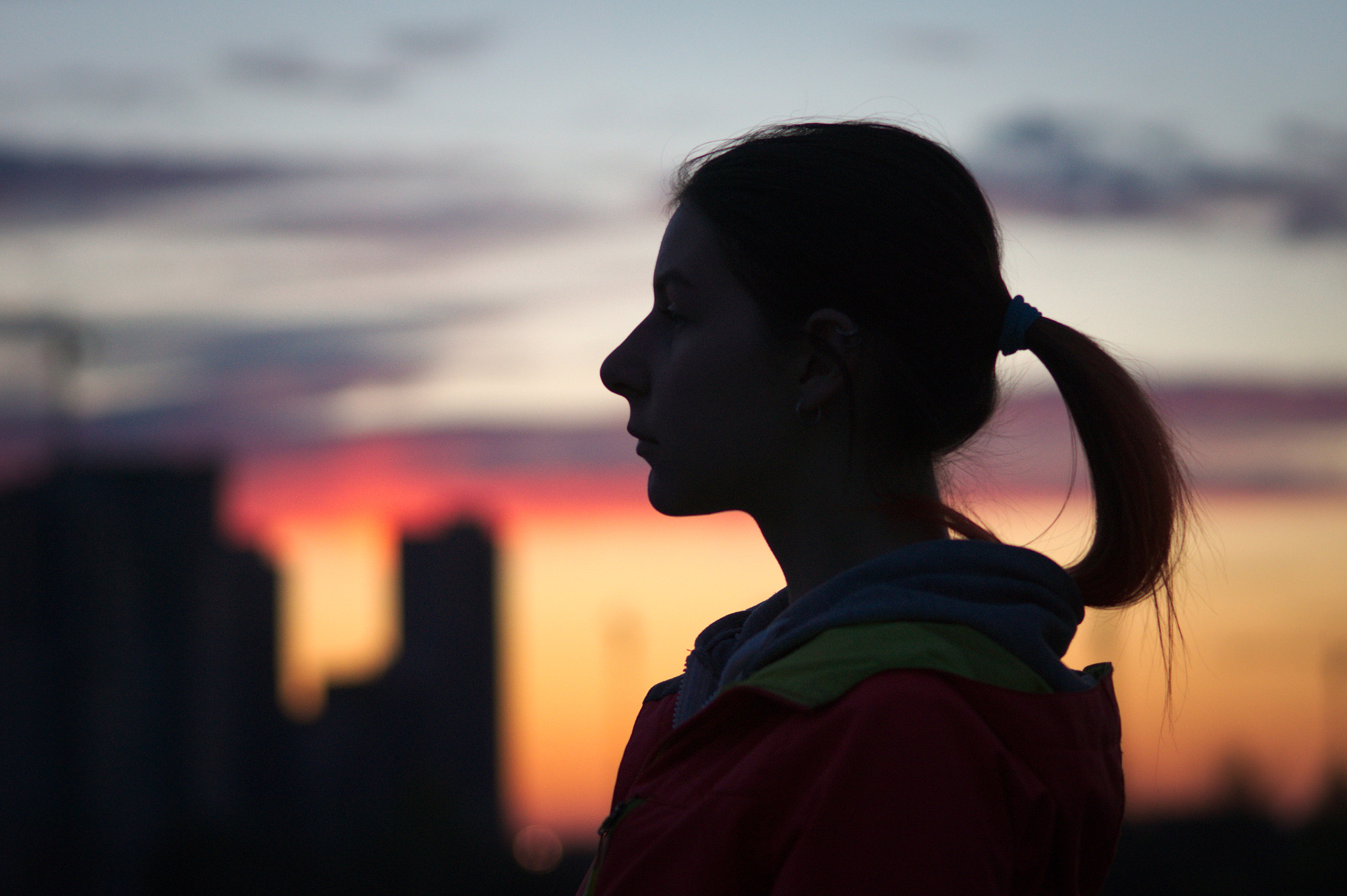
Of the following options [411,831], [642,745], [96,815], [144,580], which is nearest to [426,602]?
[144,580]

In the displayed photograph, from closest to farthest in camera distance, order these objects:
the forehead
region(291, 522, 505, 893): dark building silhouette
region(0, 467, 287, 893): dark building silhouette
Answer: the forehead < region(0, 467, 287, 893): dark building silhouette < region(291, 522, 505, 893): dark building silhouette

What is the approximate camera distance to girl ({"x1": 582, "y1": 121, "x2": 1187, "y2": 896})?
70.6 inches

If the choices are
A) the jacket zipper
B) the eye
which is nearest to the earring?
the eye

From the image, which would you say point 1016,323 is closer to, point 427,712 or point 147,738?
point 147,738

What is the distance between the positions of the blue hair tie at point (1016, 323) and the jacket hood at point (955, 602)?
0.35 meters

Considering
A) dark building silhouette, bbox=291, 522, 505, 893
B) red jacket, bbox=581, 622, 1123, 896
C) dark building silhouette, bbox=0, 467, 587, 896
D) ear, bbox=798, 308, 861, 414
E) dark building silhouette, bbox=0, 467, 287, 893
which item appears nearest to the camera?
red jacket, bbox=581, 622, 1123, 896

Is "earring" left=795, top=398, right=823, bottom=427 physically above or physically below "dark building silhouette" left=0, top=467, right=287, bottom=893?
above

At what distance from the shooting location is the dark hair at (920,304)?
85.0 inches

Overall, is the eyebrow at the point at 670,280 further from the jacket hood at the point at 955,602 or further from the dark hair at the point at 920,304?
the jacket hood at the point at 955,602

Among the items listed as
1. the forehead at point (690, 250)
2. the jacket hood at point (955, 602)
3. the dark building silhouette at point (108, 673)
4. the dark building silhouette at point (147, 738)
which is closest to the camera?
the jacket hood at point (955, 602)

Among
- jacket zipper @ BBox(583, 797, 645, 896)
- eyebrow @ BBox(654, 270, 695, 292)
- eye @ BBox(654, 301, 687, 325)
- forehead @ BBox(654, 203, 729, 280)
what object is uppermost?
forehead @ BBox(654, 203, 729, 280)

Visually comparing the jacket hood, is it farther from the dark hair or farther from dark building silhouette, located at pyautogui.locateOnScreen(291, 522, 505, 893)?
dark building silhouette, located at pyautogui.locateOnScreen(291, 522, 505, 893)

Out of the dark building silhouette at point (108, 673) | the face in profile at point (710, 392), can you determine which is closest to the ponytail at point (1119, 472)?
the face in profile at point (710, 392)

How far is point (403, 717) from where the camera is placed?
115750 mm
